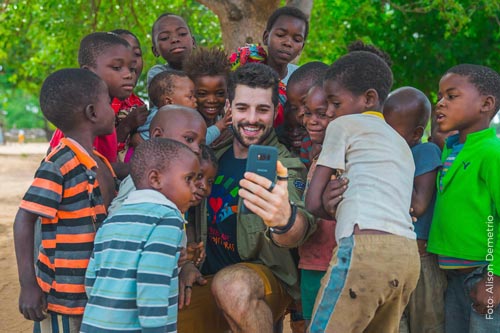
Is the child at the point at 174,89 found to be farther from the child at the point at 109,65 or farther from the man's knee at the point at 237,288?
the man's knee at the point at 237,288

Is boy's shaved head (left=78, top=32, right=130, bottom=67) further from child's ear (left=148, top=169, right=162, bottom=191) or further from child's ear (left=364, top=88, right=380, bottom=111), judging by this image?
child's ear (left=364, top=88, right=380, bottom=111)

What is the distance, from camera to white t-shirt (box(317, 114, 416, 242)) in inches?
105

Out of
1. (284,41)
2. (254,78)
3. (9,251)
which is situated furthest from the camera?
(9,251)

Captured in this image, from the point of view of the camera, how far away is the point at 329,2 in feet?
38.9

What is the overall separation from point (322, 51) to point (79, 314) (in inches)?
418

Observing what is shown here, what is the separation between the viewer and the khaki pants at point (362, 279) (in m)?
2.62

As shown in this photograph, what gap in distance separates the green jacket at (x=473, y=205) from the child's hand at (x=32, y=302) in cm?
221

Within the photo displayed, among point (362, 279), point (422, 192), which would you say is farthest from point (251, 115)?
point (362, 279)

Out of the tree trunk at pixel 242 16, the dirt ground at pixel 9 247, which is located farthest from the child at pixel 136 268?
the tree trunk at pixel 242 16

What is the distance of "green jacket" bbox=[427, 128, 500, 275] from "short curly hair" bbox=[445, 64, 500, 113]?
226 mm

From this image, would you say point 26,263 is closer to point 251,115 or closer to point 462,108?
point 251,115

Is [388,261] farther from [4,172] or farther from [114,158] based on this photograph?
[4,172]

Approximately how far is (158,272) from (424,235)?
70.8 inches

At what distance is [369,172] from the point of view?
271cm
